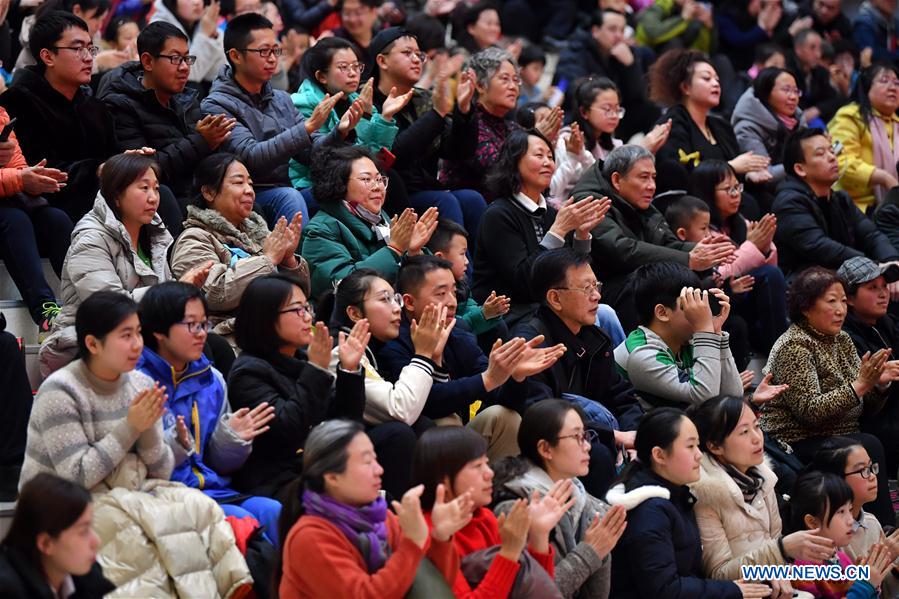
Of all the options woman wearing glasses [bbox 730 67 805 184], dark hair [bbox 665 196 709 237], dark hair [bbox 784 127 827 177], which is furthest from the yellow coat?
dark hair [bbox 665 196 709 237]

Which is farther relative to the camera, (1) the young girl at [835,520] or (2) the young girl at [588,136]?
(2) the young girl at [588,136]

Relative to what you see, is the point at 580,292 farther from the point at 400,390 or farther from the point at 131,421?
the point at 131,421

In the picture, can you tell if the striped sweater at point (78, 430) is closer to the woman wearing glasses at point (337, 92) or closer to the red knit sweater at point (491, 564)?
the red knit sweater at point (491, 564)

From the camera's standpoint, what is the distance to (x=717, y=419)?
5.88m

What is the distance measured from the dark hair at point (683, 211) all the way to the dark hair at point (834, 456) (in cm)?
174

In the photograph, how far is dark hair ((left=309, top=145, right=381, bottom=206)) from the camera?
6.77m

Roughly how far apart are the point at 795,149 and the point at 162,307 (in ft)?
15.9

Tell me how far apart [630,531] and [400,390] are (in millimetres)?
968

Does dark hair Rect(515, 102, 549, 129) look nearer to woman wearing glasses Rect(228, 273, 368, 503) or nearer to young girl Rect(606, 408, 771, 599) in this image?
young girl Rect(606, 408, 771, 599)

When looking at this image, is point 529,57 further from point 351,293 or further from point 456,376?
point 351,293

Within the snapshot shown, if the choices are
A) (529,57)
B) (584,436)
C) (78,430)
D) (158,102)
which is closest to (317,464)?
(78,430)

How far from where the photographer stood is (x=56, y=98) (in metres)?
6.74

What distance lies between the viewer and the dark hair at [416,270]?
5980mm

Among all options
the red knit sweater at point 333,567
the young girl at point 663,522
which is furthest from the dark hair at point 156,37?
the red knit sweater at point 333,567
